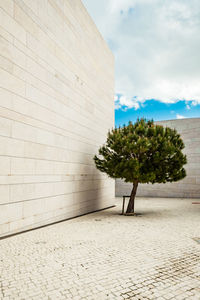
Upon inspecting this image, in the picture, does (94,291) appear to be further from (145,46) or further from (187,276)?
(145,46)

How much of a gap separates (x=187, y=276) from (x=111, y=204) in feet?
36.8

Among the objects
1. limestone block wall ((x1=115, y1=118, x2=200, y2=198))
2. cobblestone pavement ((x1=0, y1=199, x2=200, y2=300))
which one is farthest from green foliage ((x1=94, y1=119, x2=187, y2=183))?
limestone block wall ((x1=115, y1=118, x2=200, y2=198))

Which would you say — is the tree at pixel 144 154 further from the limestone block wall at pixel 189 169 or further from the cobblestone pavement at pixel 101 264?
the limestone block wall at pixel 189 169

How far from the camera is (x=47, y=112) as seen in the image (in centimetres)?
870

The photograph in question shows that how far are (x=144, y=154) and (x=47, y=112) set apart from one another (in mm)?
4377

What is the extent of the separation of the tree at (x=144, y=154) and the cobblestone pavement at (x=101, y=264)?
311cm

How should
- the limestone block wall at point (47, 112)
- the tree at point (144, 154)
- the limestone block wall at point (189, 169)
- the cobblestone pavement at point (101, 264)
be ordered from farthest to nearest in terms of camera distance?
the limestone block wall at point (189, 169), the tree at point (144, 154), the limestone block wall at point (47, 112), the cobblestone pavement at point (101, 264)

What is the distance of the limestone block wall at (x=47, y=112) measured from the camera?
22.9 feet

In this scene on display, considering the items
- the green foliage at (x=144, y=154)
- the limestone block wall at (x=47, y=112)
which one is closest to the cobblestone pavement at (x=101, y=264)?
the limestone block wall at (x=47, y=112)

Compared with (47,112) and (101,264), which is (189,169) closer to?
(47,112)

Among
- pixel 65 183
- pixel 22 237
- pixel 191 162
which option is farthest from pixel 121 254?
pixel 191 162

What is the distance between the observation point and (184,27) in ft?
44.7

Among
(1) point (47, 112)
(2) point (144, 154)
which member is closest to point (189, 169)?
(2) point (144, 154)

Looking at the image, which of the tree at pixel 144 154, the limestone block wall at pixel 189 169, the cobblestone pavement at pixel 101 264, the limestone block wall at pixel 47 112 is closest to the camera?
the cobblestone pavement at pixel 101 264
